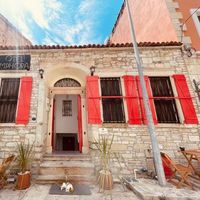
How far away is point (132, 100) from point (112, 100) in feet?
2.44

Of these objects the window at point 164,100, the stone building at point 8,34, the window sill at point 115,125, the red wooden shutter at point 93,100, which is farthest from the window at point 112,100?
the stone building at point 8,34

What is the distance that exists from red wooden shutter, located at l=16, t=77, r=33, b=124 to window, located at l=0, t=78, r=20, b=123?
299 mm

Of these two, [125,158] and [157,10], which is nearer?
[125,158]

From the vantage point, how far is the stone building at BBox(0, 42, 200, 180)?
466cm

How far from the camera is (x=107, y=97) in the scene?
5172 mm

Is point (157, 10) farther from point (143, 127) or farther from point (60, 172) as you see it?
point (60, 172)

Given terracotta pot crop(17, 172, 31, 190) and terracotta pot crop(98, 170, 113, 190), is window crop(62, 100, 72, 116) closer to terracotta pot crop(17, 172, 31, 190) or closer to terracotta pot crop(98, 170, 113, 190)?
terracotta pot crop(17, 172, 31, 190)

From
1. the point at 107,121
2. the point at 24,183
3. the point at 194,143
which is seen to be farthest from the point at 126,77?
the point at 24,183

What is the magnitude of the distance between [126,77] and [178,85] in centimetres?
193

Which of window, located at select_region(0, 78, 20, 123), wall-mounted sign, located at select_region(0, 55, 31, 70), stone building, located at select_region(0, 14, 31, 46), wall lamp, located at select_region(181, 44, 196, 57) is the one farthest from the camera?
stone building, located at select_region(0, 14, 31, 46)

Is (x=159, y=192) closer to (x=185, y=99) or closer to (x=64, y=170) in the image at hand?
(x=64, y=170)

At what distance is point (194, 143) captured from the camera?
4617 mm

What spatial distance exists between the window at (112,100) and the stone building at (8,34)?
8.10 meters

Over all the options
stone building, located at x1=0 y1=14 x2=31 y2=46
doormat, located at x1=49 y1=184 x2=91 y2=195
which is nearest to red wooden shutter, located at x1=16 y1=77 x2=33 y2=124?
doormat, located at x1=49 y1=184 x2=91 y2=195
